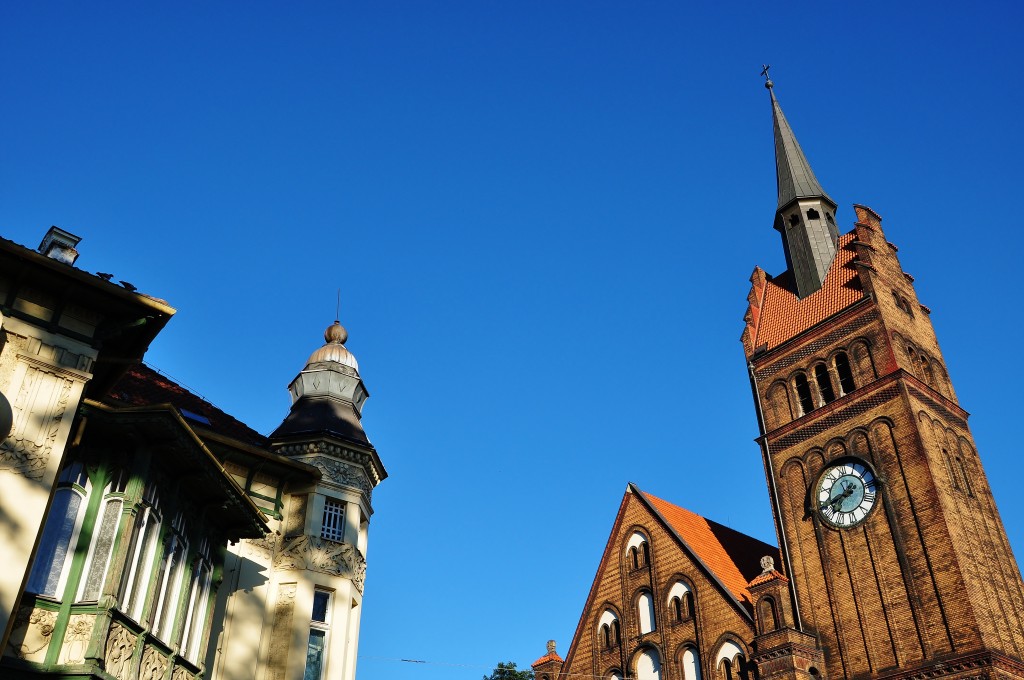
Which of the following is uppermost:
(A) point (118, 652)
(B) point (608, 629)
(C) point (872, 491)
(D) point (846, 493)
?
(D) point (846, 493)

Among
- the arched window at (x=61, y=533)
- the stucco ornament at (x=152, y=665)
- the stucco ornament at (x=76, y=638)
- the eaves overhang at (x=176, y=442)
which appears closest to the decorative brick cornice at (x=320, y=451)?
the eaves overhang at (x=176, y=442)

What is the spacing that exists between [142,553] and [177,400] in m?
9.42

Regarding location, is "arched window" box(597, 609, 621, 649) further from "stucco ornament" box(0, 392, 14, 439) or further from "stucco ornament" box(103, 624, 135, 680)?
"stucco ornament" box(0, 392, 14, 439)

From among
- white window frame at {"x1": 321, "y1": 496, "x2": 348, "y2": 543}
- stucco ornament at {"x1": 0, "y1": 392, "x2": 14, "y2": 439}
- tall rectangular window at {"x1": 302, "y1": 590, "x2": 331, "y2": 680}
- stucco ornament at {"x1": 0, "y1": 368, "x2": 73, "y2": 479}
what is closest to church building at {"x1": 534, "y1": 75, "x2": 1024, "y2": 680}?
white window frame at {"x1": 321, "y1": 496, "x2": 348, "y2": 543}

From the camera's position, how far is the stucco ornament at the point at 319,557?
2100cm

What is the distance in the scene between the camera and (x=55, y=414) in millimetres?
13570

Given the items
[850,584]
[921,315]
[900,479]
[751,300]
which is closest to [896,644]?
[850,584]

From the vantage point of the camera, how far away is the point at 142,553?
1426 cm

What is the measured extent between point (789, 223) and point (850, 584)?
18441 millimetres

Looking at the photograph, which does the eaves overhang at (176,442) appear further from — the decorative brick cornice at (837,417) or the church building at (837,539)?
the decorative brick cornice at (837,417)

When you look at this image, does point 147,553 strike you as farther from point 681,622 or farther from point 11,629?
point 681,622

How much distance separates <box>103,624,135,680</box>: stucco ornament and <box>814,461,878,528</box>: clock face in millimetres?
23556

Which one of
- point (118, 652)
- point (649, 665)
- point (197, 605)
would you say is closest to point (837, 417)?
point (649, 665)

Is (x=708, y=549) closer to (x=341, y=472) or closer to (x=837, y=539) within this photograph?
(x=837, y=539)
